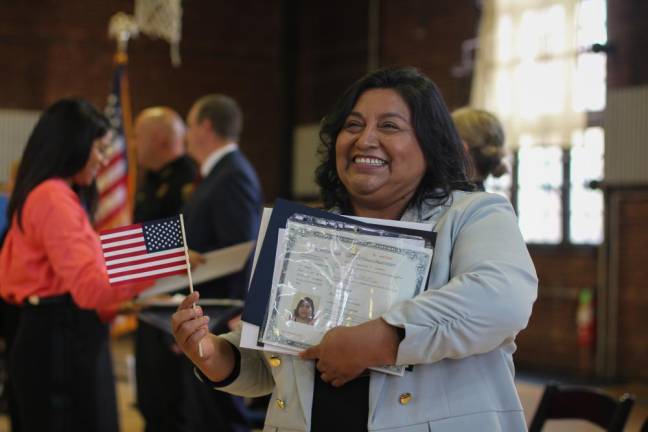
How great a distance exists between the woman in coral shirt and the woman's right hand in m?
1.33

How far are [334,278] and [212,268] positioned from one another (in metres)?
2.26

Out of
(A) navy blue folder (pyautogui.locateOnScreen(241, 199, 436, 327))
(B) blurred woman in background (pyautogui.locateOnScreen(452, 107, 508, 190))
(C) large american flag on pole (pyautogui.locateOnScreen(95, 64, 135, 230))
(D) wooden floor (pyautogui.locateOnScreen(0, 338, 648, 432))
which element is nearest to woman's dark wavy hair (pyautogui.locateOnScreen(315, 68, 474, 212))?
(A) navy blue folder (pyautogui.locateOnScreen(241, 199, 436, 327))

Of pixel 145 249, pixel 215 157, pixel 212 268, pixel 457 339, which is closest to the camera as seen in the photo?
pixel 457 339

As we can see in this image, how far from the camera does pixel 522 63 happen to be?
8.61 metres

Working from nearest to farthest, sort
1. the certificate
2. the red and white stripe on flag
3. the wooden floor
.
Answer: the certificate → the wooden floor → the red and white stripe on flag

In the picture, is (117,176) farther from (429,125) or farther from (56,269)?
(429,125)

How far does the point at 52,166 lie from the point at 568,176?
6.25 m

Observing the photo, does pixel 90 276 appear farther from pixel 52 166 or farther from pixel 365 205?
pixel 365 205

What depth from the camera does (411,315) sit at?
1.48m

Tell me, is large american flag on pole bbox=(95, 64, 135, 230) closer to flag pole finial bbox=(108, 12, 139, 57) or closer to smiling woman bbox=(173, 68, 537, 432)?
flag pole finial bbox=(108, 12, 139, 57)

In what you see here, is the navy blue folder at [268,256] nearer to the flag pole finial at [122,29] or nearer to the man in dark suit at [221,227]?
the man in dark suit at [221,227]

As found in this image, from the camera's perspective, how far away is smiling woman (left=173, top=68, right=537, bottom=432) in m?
1.47

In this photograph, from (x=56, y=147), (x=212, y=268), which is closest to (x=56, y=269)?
(x=56, y=147)

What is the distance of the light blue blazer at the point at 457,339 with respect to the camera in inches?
57.6
